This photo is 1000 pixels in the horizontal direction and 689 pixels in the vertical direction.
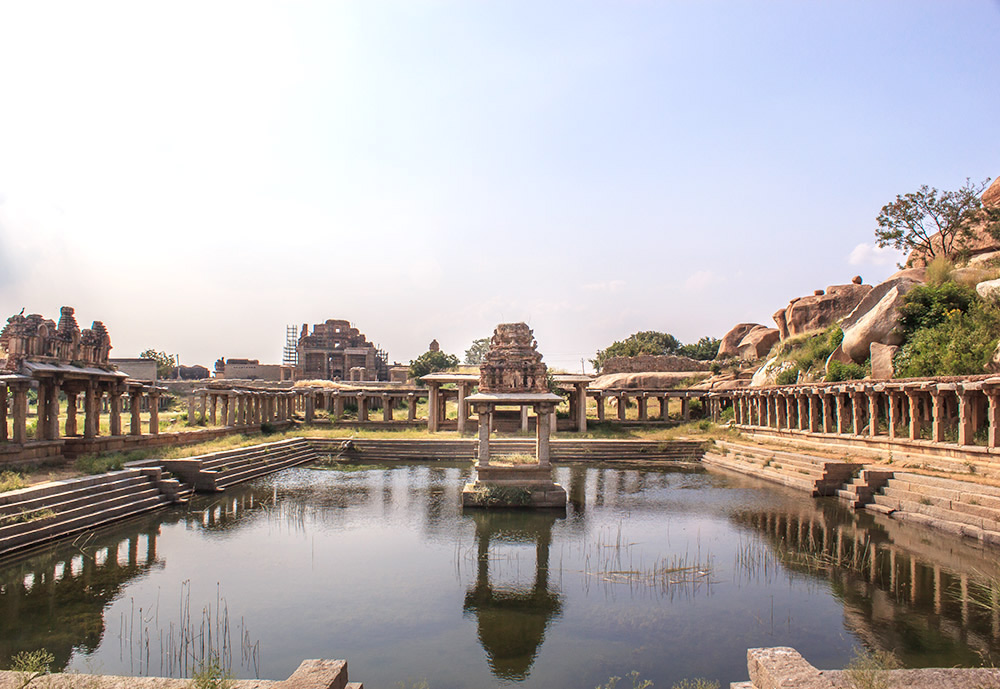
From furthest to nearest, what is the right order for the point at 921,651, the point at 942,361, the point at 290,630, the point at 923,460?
the point at 942,361 < the point at 923,460 < the point at 290,630 < the point at 921,651

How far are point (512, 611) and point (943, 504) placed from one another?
10.1 m

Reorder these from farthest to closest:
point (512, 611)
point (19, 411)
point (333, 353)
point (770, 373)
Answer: point (333, 353), point (770, 373), point (19, 411), point (512, 611)

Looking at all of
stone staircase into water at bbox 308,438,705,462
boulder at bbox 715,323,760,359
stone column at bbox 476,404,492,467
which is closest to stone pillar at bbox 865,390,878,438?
stone staircase into water at bbox 308,438,705,462

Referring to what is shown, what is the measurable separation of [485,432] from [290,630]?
32.4 ft

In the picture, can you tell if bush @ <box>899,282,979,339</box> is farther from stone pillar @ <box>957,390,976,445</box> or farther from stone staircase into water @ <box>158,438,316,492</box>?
stone staircase into water @ <box>158,438,316,492</box>

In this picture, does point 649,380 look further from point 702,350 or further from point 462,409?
point 702,350

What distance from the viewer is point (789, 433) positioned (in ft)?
86.5

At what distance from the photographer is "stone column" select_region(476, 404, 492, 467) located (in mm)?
16953

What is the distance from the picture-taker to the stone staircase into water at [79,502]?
1152 centimetres

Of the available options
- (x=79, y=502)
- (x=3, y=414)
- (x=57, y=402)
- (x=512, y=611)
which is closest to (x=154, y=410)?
(x=57, y=402)

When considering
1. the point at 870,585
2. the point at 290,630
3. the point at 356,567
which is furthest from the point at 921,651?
the point at 356,567

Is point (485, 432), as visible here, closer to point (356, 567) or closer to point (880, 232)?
point (356, 567)

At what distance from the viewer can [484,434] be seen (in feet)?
57.0

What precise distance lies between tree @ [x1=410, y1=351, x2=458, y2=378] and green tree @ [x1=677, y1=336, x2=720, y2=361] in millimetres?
24900
